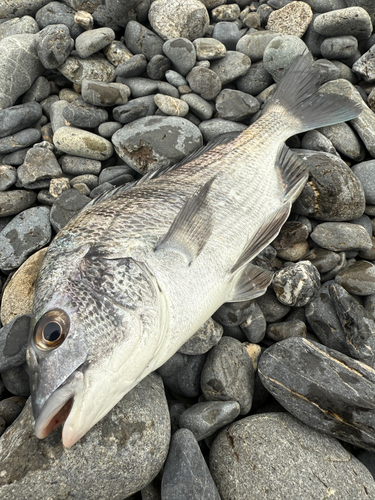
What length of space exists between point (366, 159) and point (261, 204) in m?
1.74

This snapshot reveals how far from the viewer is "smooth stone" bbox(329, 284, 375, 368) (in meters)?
2.53

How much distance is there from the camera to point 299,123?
11.2ft

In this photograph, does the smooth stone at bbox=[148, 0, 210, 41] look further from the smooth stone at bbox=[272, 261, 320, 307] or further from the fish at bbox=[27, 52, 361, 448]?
the smooth stone at bbox=[272, 261, 320, 307]

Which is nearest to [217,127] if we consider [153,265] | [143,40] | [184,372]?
[143,40]

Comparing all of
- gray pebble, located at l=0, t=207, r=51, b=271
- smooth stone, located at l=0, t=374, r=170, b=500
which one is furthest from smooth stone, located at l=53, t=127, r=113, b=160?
smooth stone, located at l=0, t=374, r=170, b=500

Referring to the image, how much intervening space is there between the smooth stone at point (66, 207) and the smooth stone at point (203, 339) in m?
1.66

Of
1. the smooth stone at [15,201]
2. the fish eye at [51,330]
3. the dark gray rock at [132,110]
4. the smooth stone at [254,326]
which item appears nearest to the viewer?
the fish eye at [51,330]

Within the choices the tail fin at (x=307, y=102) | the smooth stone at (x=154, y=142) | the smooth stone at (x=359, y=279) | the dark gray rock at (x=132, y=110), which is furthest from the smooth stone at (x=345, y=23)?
the smooth stone at (x=359, y=279)

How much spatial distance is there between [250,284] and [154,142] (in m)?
1.81

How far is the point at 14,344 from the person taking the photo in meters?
2.26

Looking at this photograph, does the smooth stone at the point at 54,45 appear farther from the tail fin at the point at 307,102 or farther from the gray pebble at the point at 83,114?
the tail fin at the point at 307,102

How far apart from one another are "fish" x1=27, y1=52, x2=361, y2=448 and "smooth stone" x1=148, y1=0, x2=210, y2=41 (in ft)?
5.51

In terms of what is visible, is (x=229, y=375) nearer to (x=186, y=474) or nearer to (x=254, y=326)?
(x=254, y=326)

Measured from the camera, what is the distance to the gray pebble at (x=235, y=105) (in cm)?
366
